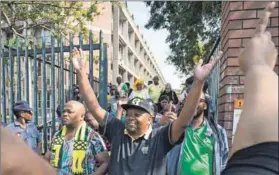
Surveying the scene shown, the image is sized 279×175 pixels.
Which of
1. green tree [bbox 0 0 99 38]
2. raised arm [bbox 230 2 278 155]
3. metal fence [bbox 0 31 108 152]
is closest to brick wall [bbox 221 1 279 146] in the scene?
metal fence [bbox 0 31 108 152]

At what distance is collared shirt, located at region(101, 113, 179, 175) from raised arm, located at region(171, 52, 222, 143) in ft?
0.33

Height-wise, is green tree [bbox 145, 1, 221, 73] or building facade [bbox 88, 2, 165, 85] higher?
building facade [bbox 88, 2, 165, 85]

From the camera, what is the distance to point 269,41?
→ 2.89 feet

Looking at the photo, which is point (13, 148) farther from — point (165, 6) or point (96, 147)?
point (165, 6)

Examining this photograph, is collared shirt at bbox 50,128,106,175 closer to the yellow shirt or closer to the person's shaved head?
the person's shaved head

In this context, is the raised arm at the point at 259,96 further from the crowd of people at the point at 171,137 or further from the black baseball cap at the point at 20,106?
the black baseball cap at the point at 20,106

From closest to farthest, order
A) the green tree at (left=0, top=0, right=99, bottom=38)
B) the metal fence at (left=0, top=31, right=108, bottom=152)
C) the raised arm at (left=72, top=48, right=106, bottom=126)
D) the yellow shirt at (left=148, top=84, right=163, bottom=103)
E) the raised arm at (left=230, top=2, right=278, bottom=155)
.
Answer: the raised arm at (left=230, top=2, right=278, bottom=155), the raised arm at (left=72, top=48, right=106, bottom=126), the metal fence at (left=0, top=31, right=108, bottom=152), the yellow shirt at (left=148, top=84, right=163, bottom=103), the green tree at (left=0, top=0, right=99, bottom=38)

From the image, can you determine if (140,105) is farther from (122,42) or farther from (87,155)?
(122,42)

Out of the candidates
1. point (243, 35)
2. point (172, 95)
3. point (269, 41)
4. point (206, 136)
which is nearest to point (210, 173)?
point (206, 136)

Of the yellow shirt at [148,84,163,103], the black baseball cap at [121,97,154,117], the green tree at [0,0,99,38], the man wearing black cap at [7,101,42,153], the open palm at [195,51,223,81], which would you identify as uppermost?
the green tree at [0,0,99,38]

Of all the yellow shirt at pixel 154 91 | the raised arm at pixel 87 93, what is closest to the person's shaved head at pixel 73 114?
the raised arm at pixel 87 93

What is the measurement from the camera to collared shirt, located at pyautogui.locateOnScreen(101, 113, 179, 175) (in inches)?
112

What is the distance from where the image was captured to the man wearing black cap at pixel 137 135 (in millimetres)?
2797

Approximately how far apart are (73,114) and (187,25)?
8842mm
